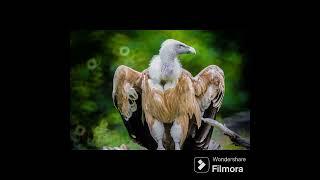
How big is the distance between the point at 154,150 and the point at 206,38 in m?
0.95

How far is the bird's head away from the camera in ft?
24.3

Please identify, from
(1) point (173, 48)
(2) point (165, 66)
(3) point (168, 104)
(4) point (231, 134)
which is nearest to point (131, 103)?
(3) point (168, 104)

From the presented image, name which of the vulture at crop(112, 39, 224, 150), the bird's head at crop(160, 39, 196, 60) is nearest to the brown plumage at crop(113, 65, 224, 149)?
the vulture at crop(112, 39, 224, 150)

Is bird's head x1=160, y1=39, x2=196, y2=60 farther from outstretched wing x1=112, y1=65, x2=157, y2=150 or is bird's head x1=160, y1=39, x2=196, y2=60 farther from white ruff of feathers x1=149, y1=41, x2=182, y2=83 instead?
outstretched wing x1=112, y1=65, x2=157, y2=150

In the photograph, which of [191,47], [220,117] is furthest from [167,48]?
[220,117]

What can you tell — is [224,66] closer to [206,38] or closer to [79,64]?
[206,38]

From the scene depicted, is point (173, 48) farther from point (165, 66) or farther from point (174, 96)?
point (174, 96)

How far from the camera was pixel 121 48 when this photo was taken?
7449 mm

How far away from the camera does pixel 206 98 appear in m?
7.49

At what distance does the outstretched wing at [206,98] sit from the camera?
7449 mm

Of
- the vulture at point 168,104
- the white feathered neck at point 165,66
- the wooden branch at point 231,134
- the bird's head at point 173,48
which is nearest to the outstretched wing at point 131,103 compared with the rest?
the vulture at point 168,104

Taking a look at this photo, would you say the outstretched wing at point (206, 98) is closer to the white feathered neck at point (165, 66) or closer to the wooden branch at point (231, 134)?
the wooden branch at point (231, 134)

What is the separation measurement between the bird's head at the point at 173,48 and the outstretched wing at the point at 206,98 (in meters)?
0.21

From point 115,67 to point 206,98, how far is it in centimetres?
74
